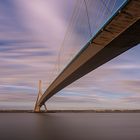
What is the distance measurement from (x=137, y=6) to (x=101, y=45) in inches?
194

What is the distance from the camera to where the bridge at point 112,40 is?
358 inches

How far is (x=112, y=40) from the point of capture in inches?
487

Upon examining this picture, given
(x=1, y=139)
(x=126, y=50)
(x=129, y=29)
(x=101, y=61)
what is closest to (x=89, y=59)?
(x=101, y=61)

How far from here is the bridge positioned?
9.10 meters

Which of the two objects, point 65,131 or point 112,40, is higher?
point 112,40

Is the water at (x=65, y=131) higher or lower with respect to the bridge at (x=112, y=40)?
lower

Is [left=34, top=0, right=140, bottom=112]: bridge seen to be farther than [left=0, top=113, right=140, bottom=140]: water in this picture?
No

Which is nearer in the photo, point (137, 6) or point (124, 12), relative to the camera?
point (137, 6)

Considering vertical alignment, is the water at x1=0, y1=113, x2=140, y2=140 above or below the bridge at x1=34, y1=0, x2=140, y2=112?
below

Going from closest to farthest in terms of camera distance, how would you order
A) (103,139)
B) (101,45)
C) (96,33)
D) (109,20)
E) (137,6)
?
(137,6), (109,20), (96,33), (101,45), (103,139)

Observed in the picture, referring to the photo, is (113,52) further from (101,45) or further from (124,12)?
(124,12)

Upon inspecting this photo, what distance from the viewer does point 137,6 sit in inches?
327

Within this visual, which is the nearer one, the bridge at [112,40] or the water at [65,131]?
the bridge at [112,40]

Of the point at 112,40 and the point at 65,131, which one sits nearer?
the point at 112,40
